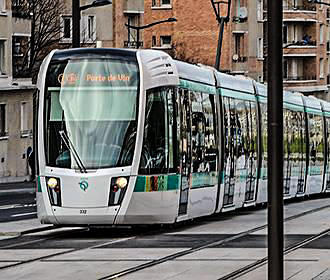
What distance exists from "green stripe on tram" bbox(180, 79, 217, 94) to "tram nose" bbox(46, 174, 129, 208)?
9.75 ft

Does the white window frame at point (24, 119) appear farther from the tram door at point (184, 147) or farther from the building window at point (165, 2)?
the tram door at point (184, 147)

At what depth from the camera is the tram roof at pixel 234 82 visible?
90.1 feet

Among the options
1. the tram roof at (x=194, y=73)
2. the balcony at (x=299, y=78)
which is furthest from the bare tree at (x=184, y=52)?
the tram roof at (x=194, y=73)

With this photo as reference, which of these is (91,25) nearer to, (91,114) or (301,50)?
(301,50)

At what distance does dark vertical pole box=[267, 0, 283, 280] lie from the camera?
10.2 metres

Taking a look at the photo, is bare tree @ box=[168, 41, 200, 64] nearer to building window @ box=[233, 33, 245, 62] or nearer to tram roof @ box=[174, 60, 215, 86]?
building window @ box=[233, 33, 245, 62]

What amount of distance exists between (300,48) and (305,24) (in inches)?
113

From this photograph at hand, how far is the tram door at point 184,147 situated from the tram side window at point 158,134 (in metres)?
0.63

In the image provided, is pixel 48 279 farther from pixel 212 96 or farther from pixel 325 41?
pixel 325 41

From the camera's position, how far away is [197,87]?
24.9m

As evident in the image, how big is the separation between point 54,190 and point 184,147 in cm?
308

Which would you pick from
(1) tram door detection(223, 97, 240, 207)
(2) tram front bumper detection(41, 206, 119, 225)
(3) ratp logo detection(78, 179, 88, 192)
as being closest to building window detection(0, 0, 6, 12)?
(1) tram door detection(223, 97, 240, 207)

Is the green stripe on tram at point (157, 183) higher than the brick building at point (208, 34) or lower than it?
lower

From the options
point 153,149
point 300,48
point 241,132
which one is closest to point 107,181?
point 153,149
